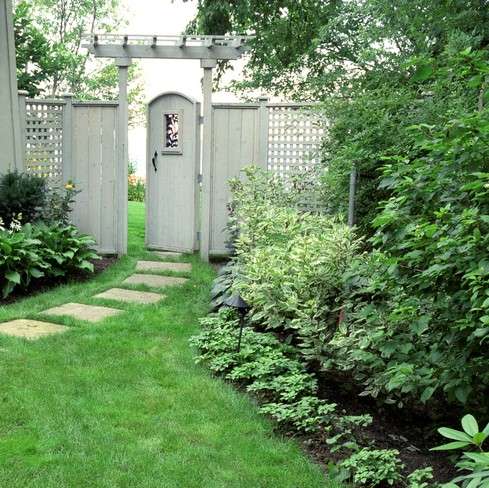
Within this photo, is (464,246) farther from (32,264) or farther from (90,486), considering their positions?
(32,264)

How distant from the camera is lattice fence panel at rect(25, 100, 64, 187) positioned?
7.50 meters

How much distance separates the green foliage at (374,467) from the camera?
2.56 metres

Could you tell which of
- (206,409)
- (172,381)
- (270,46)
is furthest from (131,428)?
(270,46)

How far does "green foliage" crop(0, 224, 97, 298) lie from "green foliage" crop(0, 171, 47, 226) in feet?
1.04

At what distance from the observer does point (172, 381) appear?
12.1 ft

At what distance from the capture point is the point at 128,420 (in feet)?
10.3

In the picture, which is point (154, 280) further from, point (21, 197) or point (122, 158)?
point (122, 158)

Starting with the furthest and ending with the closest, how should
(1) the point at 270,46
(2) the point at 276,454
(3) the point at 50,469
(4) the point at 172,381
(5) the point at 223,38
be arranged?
(1) the point at 270,46 → (5) the point at 223,38 → (4) the point at 172,381 → (2) the point at 276,454 → (3) the point at 50,469

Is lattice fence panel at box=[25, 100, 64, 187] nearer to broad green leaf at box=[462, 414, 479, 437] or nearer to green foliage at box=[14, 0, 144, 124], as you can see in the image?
broad green leaf at box=[462, 414, 479, 437]

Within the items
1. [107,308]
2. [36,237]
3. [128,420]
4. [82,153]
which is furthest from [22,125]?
[128,420]

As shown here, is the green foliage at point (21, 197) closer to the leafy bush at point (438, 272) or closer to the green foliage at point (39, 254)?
the green foliage at point (39, 254)

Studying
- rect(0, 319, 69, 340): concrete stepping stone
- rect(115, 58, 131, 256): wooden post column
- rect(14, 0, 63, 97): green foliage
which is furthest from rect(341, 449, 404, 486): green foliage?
rect(14, 0, 63, 97): green foliage

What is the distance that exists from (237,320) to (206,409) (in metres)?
1.37

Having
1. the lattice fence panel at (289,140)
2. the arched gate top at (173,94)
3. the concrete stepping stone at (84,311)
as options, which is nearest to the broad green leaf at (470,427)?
the concrete stepping stone at (84,311)
